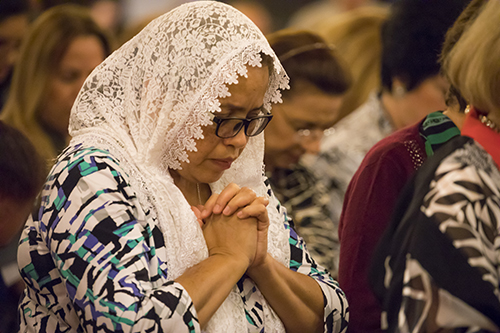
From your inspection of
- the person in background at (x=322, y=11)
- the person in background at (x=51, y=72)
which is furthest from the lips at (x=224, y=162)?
the person in background at (x=322, y=11)

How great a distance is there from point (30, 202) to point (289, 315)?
2.52ft

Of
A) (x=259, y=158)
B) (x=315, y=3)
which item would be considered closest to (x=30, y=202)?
(x=259, y=158)

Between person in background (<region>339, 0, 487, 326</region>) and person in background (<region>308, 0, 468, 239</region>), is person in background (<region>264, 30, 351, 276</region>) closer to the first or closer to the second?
person in background (<region>308, 0, 468, 239</region>)

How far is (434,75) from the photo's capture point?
2246mm

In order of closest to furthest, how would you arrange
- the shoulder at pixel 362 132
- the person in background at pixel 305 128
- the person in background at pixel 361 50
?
the person in background at pixel 305 128 → the shoulder at pixel 362 132 → the person in background at pixel 361 50

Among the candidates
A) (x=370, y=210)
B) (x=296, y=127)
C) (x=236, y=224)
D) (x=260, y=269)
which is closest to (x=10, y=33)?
(x=296, y=127)

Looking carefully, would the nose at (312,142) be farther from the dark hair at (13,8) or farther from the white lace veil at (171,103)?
the dark hair at (13,8)

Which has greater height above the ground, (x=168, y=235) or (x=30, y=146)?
(x=30, y=146)

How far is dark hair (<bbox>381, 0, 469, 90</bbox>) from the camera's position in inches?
87.5

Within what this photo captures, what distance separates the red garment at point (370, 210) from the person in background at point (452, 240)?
489mm

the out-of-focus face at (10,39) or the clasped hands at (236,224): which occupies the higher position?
the out-of-focus face at (10,39)

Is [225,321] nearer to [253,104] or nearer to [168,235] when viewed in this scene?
[168,235]

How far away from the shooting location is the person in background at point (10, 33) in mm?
2398

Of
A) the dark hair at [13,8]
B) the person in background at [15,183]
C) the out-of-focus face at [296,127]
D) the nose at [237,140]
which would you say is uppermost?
the dark hair at [13,8]
